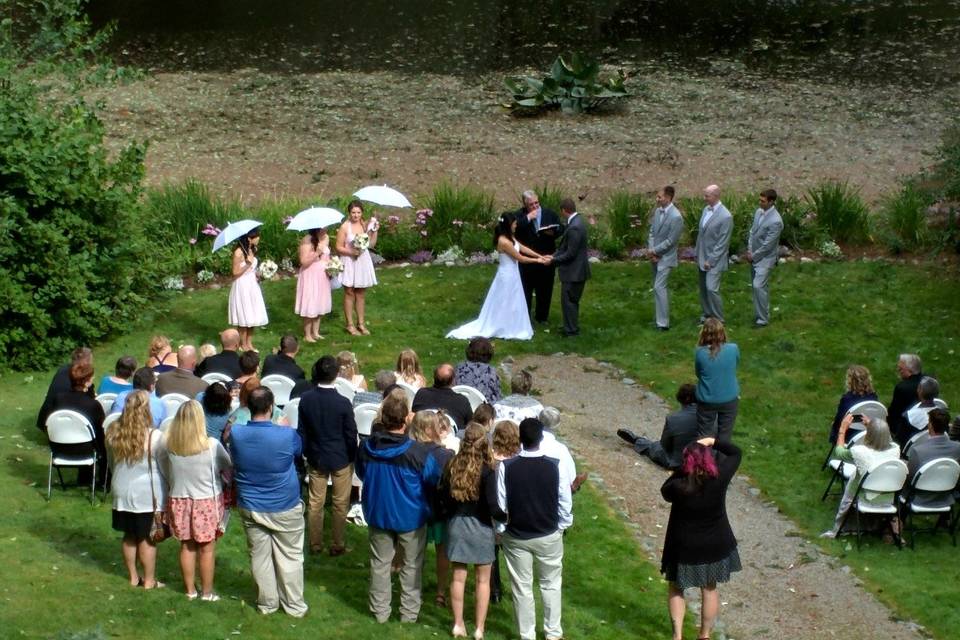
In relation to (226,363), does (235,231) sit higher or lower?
higher

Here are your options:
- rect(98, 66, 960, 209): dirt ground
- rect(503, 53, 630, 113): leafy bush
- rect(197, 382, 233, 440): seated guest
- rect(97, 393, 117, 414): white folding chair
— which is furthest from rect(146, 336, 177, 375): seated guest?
rect(503, 53, 630, 113): leafy bush

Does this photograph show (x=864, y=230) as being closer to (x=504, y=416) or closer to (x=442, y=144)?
(x=442, y=144)

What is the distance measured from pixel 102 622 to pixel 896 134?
21.4 m

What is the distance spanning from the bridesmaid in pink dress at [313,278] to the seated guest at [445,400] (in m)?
5.92

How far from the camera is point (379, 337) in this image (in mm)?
18703

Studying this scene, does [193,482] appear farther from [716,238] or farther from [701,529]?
[716,238]

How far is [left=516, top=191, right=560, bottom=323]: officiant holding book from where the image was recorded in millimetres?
18891

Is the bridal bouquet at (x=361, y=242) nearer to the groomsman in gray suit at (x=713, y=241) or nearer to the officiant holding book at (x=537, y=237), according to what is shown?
the officiant holding book at (x=537, y=237)

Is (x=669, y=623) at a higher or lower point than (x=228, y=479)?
lower

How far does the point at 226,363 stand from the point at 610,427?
4.41 metres

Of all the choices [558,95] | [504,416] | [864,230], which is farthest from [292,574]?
[558,95]

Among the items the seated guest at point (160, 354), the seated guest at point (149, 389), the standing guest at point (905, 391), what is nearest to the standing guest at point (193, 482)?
the seated guest at point (149, 389)

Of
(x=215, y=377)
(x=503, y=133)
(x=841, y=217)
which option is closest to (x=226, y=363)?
(x=215, y=377)

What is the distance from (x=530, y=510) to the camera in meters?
10.2
